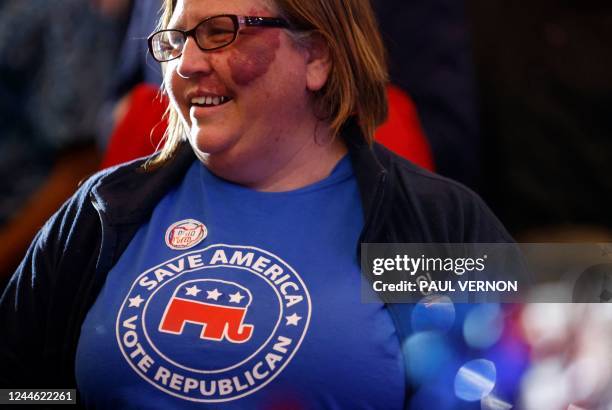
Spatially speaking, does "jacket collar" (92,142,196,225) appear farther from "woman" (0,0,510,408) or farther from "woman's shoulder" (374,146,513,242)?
"woman's shoulder" (374,146,513,242)

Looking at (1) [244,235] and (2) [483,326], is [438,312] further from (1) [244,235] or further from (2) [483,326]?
(1) [244,235]

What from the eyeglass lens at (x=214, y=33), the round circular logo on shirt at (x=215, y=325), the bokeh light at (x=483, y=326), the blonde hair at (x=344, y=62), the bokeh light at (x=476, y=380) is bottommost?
the bokeh light at (x=476, y=380)

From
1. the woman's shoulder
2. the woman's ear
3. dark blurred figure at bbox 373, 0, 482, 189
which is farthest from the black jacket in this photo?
dark blurred figure at bbox 373, 0, 482, 189

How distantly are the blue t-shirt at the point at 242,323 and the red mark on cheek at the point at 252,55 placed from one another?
18 centimetres

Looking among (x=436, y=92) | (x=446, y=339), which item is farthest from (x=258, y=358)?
(x=436, y=92)

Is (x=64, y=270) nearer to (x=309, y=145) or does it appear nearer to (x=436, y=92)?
(x=309, y=145)

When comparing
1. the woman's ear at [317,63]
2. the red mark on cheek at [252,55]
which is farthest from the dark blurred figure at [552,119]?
the red mark on cheek at [252,55]

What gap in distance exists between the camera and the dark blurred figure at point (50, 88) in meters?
1.83

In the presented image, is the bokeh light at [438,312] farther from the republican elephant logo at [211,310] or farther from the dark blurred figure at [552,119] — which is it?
the dark blurred figure at [552,119]

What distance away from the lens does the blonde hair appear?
4.00 feet

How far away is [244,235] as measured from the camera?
46.5 inches

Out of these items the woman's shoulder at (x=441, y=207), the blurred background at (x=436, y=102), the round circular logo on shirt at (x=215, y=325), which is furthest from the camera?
the blurred background at (x=436, y=102)

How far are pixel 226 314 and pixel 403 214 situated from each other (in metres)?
0.27

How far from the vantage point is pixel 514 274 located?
1.21 m
